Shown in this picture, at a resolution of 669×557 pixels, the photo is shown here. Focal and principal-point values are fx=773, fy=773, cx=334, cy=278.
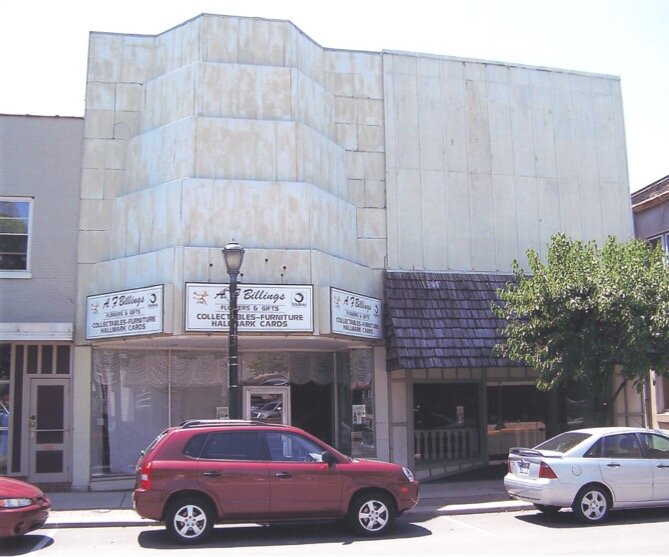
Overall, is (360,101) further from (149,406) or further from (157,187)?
(149,406)

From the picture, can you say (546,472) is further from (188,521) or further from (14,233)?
(14,233)

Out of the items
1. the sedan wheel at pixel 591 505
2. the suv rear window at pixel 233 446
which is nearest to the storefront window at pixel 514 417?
the sedan wheel at pixel 591 505

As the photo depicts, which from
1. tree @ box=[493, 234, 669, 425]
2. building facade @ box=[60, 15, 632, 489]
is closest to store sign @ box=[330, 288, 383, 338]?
building facade @ box=[60, 15, 632, 489]

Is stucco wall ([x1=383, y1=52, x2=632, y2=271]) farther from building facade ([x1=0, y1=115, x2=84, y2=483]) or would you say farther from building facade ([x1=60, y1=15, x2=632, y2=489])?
building facade ([x1=0, y1=115, x2=84, y2=483])

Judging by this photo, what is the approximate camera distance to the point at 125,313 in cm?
1501

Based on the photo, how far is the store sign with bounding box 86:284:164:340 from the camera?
14445 mm

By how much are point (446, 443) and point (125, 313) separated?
765cm

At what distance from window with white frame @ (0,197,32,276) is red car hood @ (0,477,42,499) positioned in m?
6.52

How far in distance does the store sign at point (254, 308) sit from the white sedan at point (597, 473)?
4825 millimetres

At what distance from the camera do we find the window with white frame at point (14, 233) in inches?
634

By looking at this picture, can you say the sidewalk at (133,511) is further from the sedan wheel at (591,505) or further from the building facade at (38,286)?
the sedan wheel at (591,505)

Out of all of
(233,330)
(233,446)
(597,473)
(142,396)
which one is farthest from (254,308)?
(597,473)

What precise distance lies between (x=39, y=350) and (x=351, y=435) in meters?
6.87

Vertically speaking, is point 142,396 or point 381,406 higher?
point 142,396
